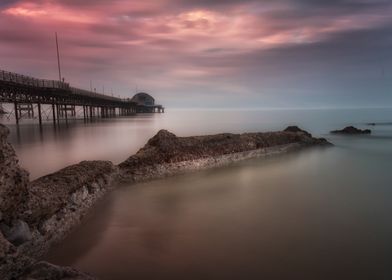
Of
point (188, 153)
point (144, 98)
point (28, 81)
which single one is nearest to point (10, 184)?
point (188, 153)

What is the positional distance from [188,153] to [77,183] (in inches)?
243

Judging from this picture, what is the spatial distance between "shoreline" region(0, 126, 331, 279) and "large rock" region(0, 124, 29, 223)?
18mm

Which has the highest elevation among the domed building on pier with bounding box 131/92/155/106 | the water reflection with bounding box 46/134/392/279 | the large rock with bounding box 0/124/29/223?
the domed building on pier with bounding box 131/92/155/106

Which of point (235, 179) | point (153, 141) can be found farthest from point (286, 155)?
point (153, 141)

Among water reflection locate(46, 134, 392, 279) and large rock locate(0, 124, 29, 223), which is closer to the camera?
large rock locate(0, 124, 29, 223)

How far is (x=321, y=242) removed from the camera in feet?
22.2

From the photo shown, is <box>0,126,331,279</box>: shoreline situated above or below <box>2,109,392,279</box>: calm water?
→ above

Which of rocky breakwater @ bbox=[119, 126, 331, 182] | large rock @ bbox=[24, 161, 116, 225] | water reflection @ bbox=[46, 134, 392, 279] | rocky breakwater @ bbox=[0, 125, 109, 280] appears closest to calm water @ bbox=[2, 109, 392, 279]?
water reflection @ bbox=[46, 134, 392, 279]

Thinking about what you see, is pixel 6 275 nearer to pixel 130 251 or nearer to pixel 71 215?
pixel 130 251

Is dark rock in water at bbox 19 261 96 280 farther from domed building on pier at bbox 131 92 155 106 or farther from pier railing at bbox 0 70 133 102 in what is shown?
domed building on pier at bbox 131 92 155 106

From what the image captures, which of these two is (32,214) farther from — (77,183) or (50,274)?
(77,183)

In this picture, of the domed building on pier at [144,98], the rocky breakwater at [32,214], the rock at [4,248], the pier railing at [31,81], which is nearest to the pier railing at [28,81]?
the pier railing at [31,81]

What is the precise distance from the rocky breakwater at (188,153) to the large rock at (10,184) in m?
5.72

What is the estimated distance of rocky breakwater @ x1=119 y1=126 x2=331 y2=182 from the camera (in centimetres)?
1263
